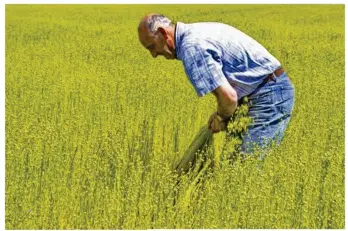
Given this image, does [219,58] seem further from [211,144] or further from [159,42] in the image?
[211,144]

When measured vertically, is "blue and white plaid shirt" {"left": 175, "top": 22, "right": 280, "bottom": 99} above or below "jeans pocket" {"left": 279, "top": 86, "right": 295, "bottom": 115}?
above

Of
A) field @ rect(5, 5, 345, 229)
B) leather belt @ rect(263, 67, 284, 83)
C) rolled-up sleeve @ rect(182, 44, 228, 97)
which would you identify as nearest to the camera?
rolled-up sleeve @ rect(182, 44, 228, 97)

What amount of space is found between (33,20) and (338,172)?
2974mm

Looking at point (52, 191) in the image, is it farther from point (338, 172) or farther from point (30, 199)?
point (338, 172)

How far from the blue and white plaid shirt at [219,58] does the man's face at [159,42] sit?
0.04 metres

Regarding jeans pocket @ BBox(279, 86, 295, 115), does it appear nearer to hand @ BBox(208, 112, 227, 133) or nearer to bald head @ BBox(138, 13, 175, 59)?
hand @ BBox(208, 112, 227, 133)

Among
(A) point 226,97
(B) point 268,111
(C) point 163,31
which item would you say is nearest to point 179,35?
(C) point 163,31

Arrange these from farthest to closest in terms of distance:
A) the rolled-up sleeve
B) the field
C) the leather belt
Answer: the leather belt
the field
the rolled-up sleeve

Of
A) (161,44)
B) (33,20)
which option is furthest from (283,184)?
(33,20)

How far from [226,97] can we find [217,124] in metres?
0.37

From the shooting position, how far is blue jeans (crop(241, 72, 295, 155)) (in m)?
5.04

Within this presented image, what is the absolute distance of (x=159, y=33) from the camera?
16.1 ft

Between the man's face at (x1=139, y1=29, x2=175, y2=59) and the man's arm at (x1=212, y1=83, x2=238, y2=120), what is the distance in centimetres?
36

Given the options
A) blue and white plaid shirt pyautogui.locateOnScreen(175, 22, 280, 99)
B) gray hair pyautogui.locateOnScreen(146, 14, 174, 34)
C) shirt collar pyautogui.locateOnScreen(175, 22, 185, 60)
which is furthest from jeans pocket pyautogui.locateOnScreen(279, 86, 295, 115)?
gray hair pyautogui.locateOnScreen(146, 14, 174, 34)
